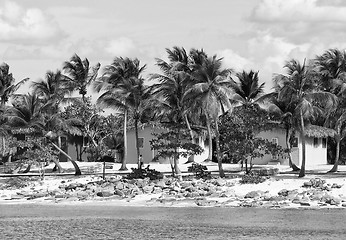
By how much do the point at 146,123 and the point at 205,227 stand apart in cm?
3615

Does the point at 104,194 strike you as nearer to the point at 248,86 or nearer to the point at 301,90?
the point at 301,90

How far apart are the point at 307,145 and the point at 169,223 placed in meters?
35.7

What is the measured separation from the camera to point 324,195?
4556cm

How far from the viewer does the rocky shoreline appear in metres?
45.6

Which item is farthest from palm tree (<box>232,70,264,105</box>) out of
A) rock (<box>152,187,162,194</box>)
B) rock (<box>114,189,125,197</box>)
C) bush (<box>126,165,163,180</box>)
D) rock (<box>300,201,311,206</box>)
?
rock (<box>300,201,311,206</box>)

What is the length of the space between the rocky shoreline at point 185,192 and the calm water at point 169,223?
2.68m

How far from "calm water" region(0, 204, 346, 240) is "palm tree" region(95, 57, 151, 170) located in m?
18.4

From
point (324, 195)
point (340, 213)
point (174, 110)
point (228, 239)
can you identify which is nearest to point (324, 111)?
point (174, 110)

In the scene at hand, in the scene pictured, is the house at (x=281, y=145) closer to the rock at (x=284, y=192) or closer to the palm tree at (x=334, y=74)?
the palm tree at (x=334, y=74)

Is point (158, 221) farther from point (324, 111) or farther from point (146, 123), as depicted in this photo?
point (146, 123)

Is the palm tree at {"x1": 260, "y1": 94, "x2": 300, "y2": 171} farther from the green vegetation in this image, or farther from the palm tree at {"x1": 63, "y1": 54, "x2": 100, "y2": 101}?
the palm tree at {"x1": 63, "y1": 54, "x2": 100, "y2": 101}

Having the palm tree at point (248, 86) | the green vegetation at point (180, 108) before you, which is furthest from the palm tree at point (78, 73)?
the palm tree at point (248, 86)

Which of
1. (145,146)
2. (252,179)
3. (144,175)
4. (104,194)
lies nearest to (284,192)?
(252,179)

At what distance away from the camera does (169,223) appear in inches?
1492
